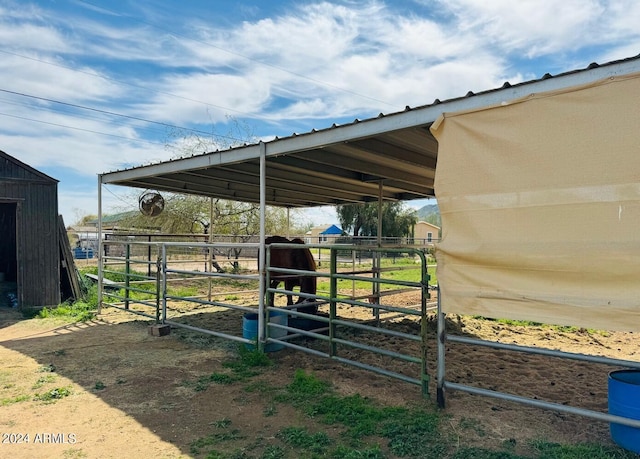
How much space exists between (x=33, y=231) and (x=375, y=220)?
22538 millimetres

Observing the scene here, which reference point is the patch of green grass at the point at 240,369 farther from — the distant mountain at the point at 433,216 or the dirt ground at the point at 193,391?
the distant mountain at the point at 433,216

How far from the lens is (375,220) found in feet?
93.1

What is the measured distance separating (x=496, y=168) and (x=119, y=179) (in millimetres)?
5882

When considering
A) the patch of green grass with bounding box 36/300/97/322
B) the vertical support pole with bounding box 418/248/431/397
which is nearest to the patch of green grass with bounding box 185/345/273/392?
the vertical support pole with bounding box 418/248/431/397

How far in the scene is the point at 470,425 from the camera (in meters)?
2.88

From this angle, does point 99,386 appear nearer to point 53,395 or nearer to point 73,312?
point 53,395

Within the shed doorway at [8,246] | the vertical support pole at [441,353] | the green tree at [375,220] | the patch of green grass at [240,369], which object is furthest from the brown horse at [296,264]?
the green tree at [375,220]

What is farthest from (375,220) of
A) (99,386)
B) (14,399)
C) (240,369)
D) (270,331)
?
(14,399)

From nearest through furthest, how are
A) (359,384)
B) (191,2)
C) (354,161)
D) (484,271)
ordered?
(484,271), (359,384), (354,161), (191,2)

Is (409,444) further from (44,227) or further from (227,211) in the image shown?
(227,211)

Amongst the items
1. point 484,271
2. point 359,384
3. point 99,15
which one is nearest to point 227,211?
point 99,15

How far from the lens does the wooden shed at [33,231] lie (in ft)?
25.3

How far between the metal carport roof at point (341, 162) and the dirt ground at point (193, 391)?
226 centimetres

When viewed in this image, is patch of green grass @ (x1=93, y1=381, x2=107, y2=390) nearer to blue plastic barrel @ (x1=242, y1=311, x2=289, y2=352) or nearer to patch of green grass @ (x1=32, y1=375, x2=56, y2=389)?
patch of green grass @ (x1=32, y1=375, x2=56, y2=389)
